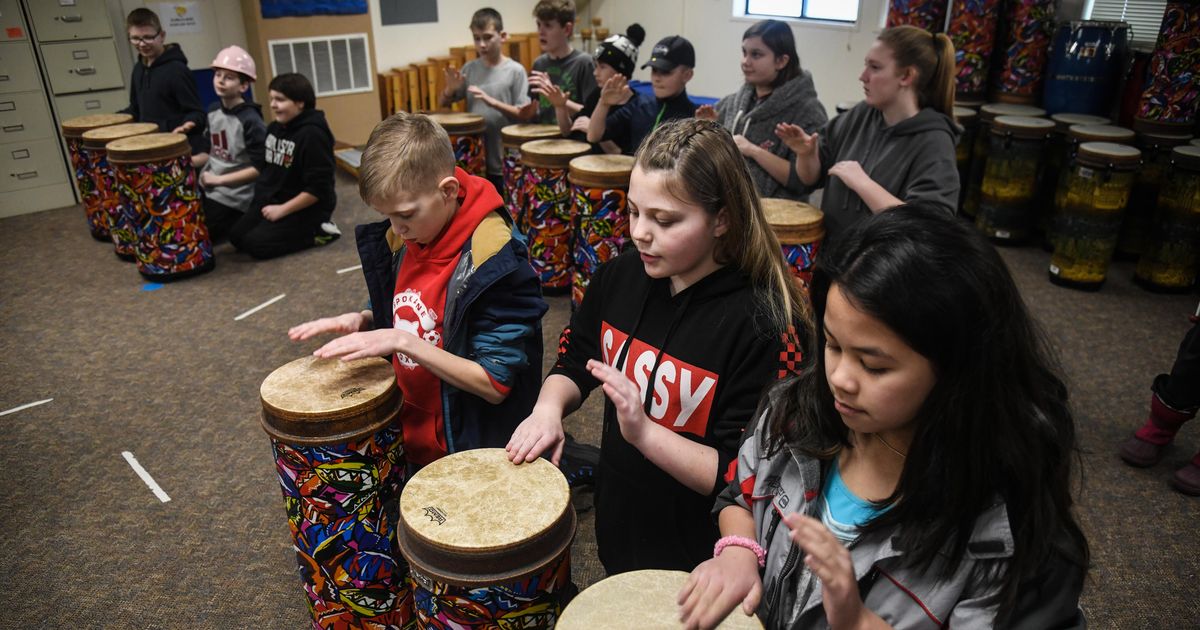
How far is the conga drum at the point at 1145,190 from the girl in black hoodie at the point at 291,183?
14.6 feet

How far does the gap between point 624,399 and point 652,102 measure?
2818 millimetres

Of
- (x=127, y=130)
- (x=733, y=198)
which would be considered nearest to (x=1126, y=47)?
(x=733, y=198)

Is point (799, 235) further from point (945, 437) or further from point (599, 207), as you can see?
point (945, 437)

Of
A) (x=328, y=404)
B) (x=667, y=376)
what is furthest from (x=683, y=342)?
(x=328, y=404)

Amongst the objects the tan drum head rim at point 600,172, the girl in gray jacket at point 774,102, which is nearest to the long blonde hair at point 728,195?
the girl in gray jacket at point 774,102

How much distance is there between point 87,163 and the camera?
459cm

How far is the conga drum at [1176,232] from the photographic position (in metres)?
3.72

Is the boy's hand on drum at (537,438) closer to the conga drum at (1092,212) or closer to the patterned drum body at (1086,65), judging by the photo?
the conga drum at (1092,212)

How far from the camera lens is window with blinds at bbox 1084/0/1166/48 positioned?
4.41 metres

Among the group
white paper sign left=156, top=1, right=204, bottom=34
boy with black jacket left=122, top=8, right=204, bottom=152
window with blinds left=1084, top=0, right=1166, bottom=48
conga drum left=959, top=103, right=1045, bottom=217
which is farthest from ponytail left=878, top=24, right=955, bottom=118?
white paper sign left=156, top=1, right=204, bottom=34

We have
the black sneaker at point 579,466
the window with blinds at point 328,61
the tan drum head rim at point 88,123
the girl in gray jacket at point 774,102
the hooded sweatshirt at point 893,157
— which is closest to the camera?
the hooded sweatshirt at point 893,157

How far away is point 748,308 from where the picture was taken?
1.29 m

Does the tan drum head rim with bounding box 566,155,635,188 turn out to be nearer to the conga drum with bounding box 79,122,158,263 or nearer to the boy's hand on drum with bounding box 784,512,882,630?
the conga drum with bounding box 79,122,158,263

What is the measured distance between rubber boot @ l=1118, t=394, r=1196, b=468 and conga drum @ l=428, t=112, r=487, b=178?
11.0 ft
